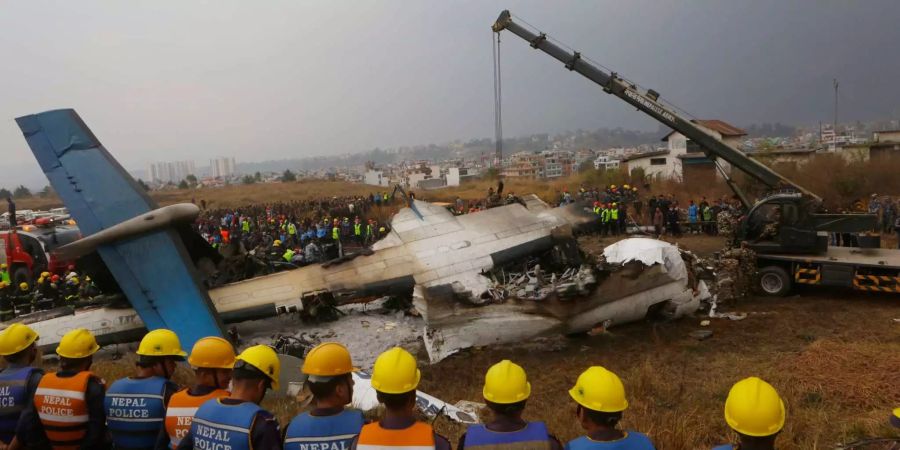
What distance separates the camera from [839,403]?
7.25 m

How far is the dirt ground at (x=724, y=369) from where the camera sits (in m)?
6.31

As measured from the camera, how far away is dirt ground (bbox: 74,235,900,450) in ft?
20.7

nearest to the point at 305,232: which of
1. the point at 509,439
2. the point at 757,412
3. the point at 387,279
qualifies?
the point at 387,279

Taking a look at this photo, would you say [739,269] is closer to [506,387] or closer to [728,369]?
[728,369]

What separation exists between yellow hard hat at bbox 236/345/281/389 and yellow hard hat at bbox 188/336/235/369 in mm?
400

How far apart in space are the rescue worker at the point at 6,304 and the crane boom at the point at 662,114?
630 inches

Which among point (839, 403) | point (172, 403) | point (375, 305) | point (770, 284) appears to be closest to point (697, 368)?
point (839, 403)

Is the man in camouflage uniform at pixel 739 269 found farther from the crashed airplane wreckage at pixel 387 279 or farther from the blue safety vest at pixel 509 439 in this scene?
the blue safety vest at pixel 509 439

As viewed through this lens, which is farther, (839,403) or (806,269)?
(806,269)

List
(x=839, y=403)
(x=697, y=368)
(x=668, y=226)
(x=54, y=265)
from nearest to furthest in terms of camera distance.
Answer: (x=839, y=403), (x=697, y=368), (x=54, y=265), (x=668, y=226)

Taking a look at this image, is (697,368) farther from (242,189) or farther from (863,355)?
(242,189)

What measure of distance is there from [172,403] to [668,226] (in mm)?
22367

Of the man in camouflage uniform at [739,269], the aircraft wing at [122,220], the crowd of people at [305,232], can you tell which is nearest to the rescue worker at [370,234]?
the crowd of people at [305,232]

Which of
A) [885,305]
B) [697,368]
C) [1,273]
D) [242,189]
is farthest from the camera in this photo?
[242,189]
